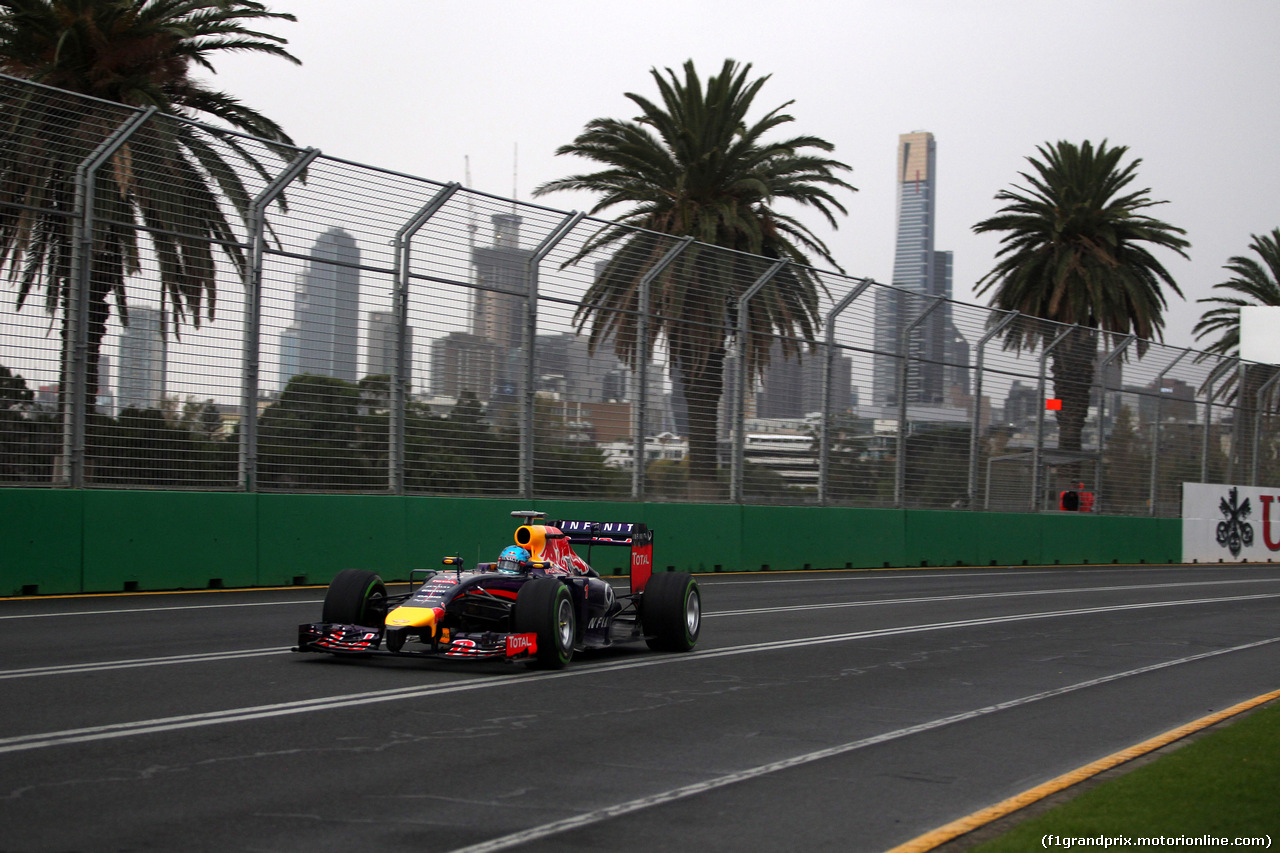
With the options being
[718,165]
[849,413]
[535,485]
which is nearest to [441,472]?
[535,485]

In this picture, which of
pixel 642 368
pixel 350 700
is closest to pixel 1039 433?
pixel 642 368

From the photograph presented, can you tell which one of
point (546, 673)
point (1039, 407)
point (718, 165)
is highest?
point (718, 165)

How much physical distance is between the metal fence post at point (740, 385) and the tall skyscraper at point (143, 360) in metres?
10.2

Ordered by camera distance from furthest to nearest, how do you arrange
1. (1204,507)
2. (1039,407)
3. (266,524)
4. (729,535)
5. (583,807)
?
(1204,507)
(1039,407)
(729,535)
(266,524)
(583,807)

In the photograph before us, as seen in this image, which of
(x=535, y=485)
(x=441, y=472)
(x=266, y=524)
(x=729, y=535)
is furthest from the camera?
(x=729, y=535)

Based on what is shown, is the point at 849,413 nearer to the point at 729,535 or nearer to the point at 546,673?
the point at 729,535

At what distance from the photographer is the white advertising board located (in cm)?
3300

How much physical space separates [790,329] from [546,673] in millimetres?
14352

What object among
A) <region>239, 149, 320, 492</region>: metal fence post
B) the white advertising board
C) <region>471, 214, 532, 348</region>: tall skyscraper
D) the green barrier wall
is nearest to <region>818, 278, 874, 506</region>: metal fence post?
the green barrier wall

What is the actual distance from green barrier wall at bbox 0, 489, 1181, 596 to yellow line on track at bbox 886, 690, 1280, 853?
23.6 ft

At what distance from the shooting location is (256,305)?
49.2 ft

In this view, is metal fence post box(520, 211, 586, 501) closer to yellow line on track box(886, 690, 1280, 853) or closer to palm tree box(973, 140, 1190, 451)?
yellow line on track box(886, 690, 1280, 853)

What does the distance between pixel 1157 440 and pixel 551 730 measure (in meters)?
29.6

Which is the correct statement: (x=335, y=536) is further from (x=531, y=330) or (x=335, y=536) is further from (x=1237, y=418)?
(x=1237, y=418)
